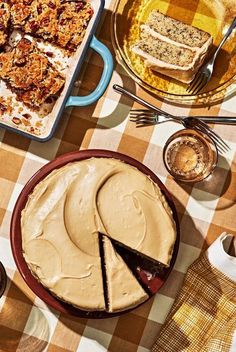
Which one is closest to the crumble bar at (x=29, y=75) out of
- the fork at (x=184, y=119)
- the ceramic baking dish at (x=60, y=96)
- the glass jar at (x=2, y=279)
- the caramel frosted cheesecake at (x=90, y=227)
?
the ceramic baking dish at (x=60, y=96)

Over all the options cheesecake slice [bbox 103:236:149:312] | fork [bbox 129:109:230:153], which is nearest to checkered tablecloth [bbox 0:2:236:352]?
fork [bbox 129:109:230:153]

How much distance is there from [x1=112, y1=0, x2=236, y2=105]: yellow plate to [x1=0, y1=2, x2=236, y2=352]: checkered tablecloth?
0.10ft

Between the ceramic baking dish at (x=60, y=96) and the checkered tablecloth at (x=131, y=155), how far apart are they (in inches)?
1.8

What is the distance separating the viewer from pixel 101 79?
2.05 meters

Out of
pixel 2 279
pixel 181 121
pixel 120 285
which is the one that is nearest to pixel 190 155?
pixel 181 121

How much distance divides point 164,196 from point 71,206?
24 centimetres

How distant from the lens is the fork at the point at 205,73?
6.97 feet

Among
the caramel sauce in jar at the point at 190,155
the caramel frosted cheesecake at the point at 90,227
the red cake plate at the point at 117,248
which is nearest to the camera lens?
the caramel frosted cheesecake at the point at 90,227

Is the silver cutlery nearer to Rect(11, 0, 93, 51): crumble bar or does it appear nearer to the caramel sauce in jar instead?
the caramel sauce in jar

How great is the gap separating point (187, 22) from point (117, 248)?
0.64 metres

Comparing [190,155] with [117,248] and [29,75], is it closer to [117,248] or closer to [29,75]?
[117,248]

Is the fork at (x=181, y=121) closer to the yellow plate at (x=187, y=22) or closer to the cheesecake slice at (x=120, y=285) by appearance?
the yellow plate at (x=187, y=22)

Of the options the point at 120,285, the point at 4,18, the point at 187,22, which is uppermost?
the point at 187,22

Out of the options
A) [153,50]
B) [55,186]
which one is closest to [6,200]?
[55,186]
